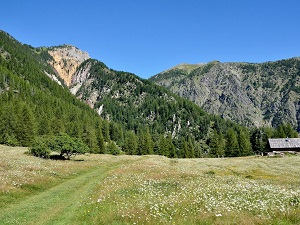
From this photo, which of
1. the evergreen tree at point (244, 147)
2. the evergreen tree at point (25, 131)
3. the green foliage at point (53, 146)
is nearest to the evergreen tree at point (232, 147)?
the evergreen tree at point (244, 147)

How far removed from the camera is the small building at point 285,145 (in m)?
109

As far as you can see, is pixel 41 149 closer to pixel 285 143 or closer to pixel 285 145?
pixel 285 145

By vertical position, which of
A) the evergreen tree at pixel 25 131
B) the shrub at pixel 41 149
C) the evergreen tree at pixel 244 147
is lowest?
the evergreen tree at pixel 244 147

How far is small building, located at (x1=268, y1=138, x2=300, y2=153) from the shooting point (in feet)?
359

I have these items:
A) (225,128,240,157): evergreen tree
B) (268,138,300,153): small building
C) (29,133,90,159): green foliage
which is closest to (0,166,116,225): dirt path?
(29,133,90,159): green foliage

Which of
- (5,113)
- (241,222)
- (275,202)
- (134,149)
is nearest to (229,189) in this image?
(275,202)

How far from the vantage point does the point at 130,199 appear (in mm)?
21984

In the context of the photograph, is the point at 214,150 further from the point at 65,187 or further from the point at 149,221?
the point at 149,221

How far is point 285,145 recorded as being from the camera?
111625 mm

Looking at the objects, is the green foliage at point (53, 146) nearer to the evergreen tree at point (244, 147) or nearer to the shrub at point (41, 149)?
the shrub at point (41, 149)

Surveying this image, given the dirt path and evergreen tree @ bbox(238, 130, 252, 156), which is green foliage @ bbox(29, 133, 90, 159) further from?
evergreen tree @ bbox(238, 130, 252, 156)

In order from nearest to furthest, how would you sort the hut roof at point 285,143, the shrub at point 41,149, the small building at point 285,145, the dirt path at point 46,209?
the dirt path at point 46,209
the shrub at point 41,149
the small building at point 285,145
the hut roof at point 285,143

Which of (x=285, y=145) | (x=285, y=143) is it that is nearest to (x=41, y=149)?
(x=285, y=145)

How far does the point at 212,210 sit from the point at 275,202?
16.0 ft
